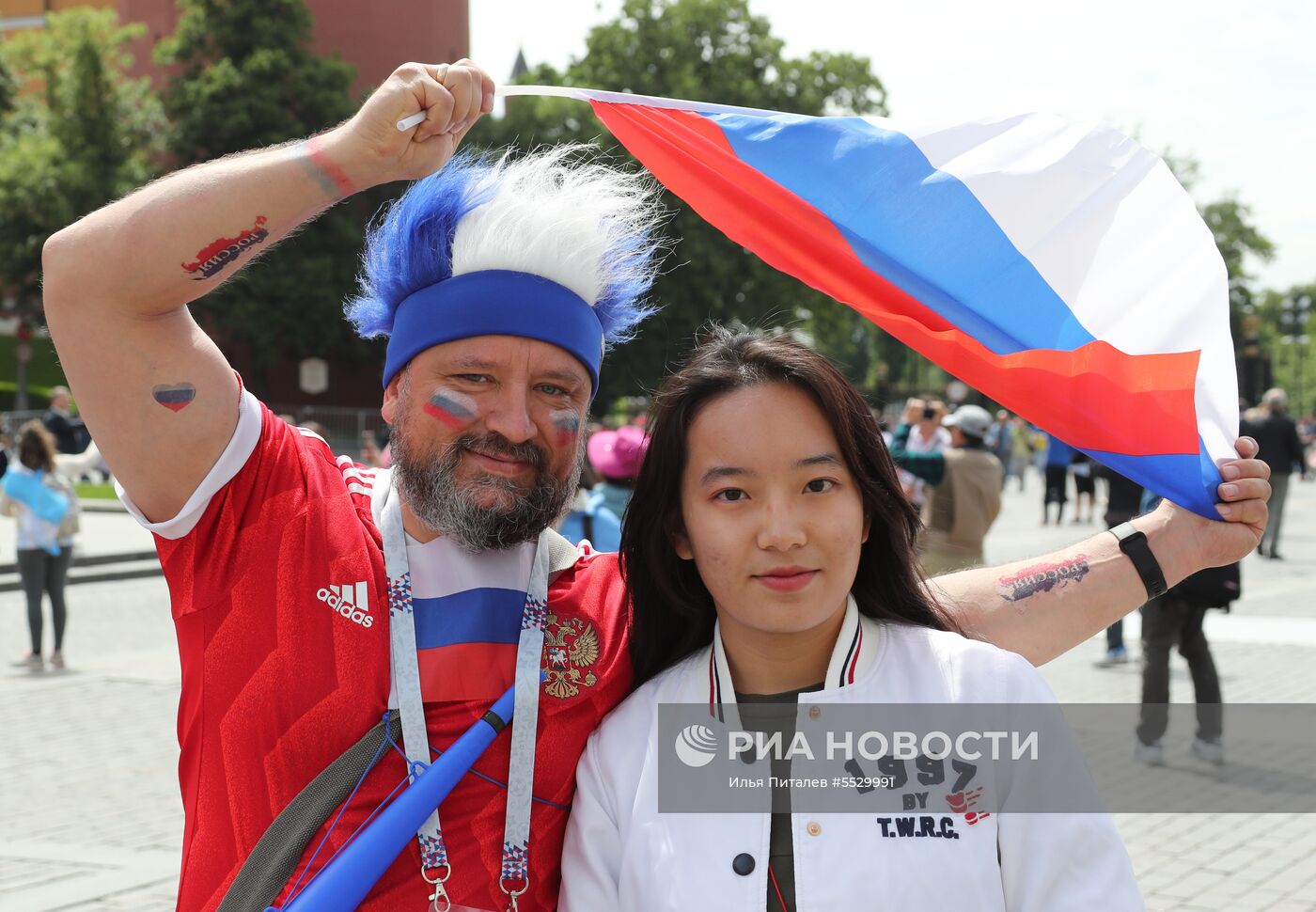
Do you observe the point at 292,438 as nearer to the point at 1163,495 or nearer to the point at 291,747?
the point at 291,747

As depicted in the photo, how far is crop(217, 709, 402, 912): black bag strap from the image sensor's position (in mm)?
2225

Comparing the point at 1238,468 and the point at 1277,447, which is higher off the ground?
the point at 1238,468

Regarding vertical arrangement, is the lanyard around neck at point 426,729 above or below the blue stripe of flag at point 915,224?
below

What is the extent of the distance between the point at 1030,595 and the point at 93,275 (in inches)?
73.5

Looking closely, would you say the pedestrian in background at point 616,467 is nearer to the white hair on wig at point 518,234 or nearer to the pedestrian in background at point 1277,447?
the white hair on wig at point 518,234

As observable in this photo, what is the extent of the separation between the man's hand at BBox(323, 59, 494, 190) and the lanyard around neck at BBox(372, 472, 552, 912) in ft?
2.25

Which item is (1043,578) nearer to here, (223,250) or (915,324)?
(915,324)

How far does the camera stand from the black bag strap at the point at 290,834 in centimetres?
222

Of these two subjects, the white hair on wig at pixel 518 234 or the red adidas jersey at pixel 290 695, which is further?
the white hair on wig at pixel 518 234

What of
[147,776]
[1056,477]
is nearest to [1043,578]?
[147,776]

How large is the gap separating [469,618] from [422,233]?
77cm

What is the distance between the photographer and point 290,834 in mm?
2244

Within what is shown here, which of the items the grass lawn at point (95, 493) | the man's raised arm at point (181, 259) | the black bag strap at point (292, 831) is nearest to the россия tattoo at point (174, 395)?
the man's raised arm at point (181, 259)

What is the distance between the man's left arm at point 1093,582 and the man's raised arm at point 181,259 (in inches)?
54.5
